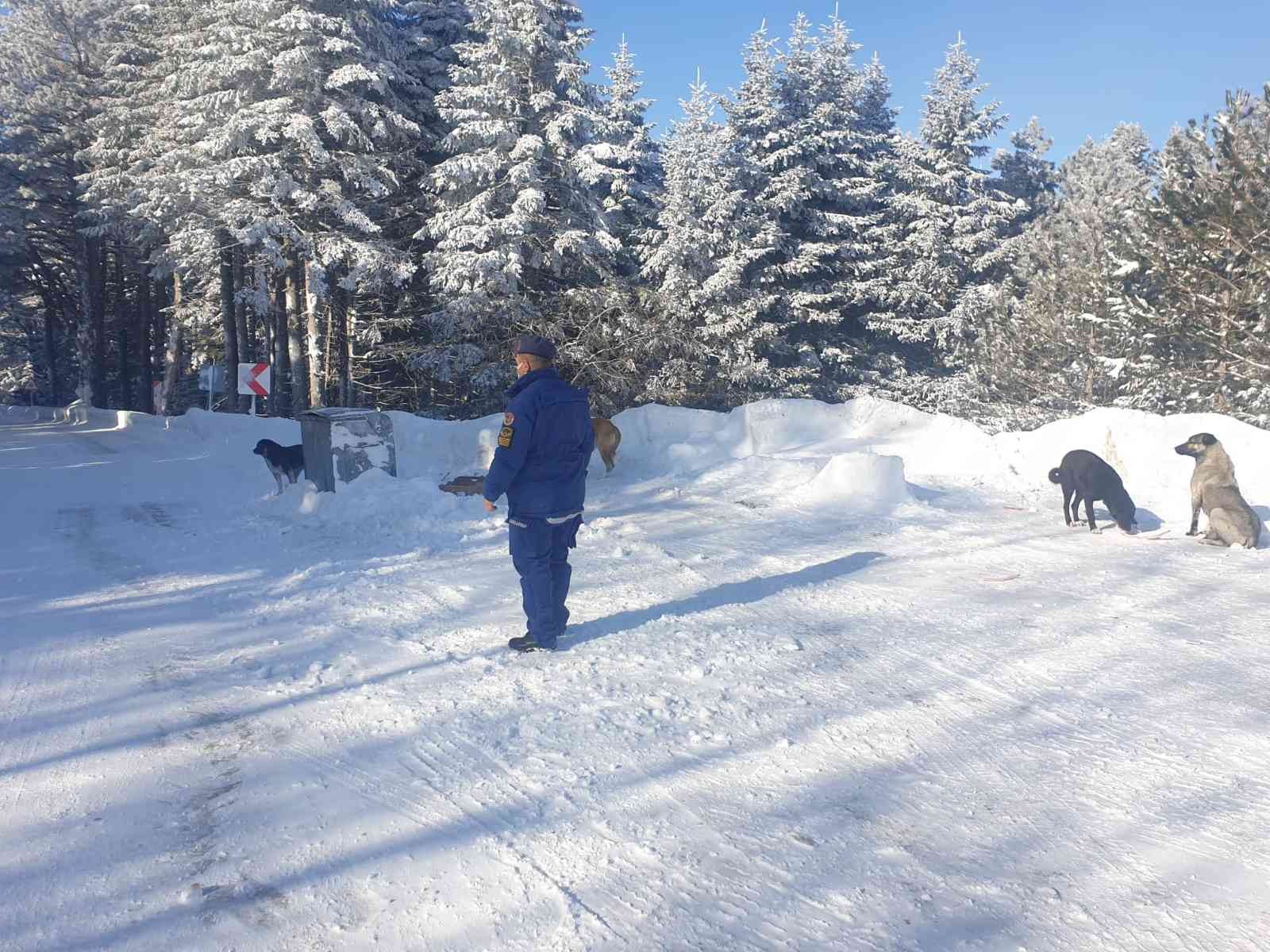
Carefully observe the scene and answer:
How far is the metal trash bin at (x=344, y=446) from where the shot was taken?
10547 mm

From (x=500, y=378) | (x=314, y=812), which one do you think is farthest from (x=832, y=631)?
Answer: (x=500, y=378)

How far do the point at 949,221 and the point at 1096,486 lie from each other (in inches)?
915

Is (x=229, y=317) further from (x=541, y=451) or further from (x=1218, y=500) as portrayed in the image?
(x=1218, y=500)

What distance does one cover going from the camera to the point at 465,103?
21.2m

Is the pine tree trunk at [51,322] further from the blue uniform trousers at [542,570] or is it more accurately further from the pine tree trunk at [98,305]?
the blue uniform trousers at [542,570]

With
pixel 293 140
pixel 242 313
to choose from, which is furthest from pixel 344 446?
pixel 242 313

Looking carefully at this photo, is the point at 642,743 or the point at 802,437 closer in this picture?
the point at 642,743

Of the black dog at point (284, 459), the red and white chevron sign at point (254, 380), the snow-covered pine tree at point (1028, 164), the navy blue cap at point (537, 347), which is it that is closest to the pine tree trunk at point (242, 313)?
the red and white chevron sign at point (254, 380)

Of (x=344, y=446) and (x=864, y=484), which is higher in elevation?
(x=344, y=446)

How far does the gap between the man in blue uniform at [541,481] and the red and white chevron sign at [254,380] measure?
16665 mm

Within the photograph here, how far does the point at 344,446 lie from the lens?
10594mm

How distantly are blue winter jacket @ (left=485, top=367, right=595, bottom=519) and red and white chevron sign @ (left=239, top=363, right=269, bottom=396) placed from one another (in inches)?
659

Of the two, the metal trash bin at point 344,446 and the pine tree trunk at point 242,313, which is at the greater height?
the pine tree trunk at point 242,313

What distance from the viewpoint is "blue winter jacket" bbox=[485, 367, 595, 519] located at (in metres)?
5.08
